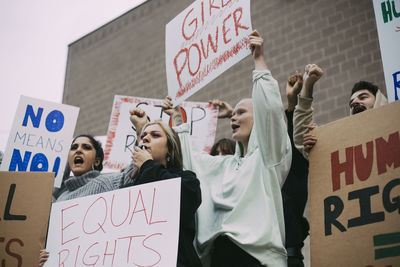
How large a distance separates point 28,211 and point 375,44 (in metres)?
4.10

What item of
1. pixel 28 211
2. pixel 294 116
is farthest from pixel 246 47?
pixel 28 211

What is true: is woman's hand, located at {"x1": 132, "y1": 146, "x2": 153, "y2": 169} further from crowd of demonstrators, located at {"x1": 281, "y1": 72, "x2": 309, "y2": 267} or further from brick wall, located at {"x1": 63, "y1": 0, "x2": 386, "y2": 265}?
brick wall, located at {"x1": 63, "y1": 0, "x2": 386, "y2": 265}

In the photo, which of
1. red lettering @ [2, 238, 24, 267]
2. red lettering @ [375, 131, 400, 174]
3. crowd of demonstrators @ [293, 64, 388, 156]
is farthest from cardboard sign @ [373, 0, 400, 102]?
red lettering @ [2, 238, 24, 267]

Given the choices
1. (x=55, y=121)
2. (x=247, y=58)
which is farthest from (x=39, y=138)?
(x=247, y=58)

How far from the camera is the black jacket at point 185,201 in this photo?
2123 mm

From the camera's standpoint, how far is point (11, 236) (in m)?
2.39

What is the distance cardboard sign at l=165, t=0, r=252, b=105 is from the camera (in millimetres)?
2834

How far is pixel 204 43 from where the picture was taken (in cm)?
306

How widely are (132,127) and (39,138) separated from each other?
635 mm

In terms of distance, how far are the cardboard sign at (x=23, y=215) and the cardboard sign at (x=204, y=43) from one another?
0.97 m

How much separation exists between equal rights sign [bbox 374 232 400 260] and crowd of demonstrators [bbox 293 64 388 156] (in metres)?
0.64

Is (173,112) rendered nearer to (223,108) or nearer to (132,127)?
(223,108)

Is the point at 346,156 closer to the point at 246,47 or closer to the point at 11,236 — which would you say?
the point at 246,47

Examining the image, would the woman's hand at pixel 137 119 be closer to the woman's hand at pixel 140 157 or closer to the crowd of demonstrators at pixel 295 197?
the woman's hand at pixel 140 157
